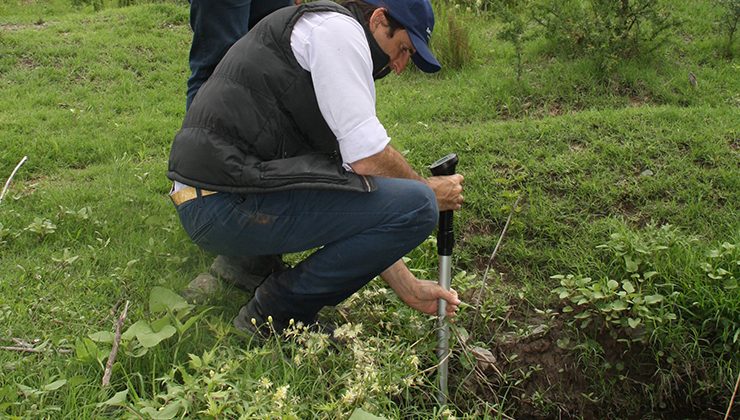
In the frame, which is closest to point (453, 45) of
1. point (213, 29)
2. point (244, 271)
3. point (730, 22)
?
point (730, 22)

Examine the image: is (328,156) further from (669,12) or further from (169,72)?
(169,72)

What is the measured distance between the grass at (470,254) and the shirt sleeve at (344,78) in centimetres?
80

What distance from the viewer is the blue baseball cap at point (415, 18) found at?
2.77m

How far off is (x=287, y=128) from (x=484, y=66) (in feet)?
12.5

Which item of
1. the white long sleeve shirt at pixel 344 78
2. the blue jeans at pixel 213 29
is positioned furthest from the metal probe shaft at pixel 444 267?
the blue jeans at pixel 213 29

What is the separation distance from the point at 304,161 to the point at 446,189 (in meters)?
0.62

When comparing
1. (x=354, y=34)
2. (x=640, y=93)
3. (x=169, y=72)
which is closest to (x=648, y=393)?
(x=354, y=34)

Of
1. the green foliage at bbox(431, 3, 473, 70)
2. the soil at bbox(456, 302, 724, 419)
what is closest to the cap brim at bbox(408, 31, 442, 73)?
the soil at bbox(456, 302, 724, 419)

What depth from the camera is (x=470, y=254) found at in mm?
4070

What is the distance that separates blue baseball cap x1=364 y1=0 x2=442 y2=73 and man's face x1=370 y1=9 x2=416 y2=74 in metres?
0.03

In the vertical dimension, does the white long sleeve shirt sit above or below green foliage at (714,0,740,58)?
above

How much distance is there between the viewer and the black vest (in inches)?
109

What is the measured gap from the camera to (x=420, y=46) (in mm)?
2857

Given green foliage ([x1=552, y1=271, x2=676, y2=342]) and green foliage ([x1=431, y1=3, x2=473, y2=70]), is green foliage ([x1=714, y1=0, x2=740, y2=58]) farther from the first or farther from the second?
green foliage ([x1=552, y1=271, x2=676, y2=342])
